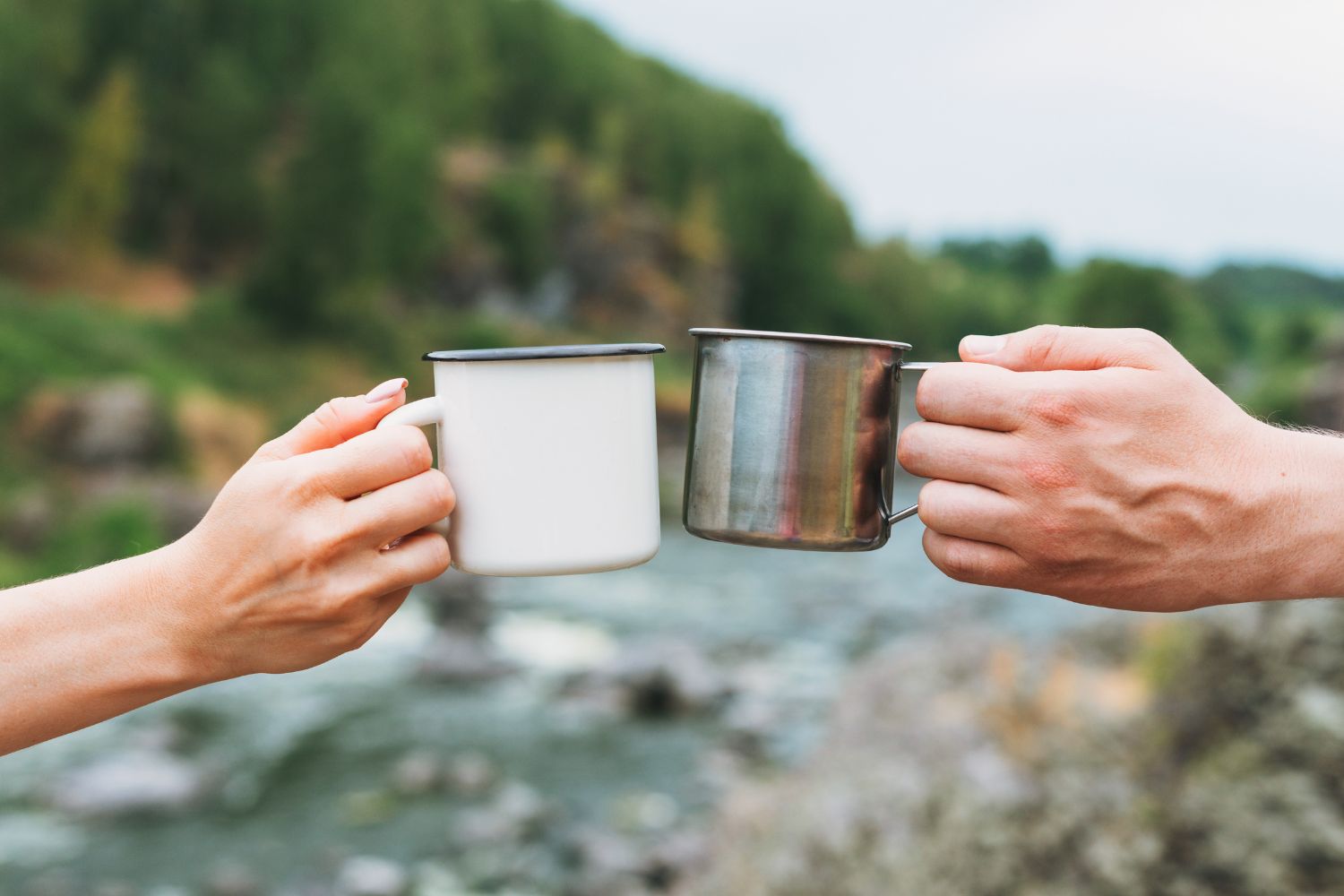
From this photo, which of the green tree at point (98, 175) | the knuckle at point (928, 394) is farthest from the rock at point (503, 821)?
the green tree at point (98, 175)

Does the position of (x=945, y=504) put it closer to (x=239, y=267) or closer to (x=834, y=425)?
(x=834, y=425)

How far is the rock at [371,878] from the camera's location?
689cm

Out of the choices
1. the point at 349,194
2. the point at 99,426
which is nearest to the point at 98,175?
the point at 349,194

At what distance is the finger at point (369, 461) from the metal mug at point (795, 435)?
0.43m

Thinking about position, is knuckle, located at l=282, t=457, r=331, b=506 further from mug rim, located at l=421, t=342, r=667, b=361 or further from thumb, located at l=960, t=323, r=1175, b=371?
thumb, located at l=960, t=323, r=1175, b=371

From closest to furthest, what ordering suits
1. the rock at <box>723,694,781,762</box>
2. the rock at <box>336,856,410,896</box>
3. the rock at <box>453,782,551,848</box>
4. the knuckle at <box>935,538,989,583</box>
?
the knuckle at <box>935,538,989,583</box> → the rock at <box>336,856,410,896</box> → the rock at <box>453,782,551,848</box> → the rock at <box>723,694,781,762</box>

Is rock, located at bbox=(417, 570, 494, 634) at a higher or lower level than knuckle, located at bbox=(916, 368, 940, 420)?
lower

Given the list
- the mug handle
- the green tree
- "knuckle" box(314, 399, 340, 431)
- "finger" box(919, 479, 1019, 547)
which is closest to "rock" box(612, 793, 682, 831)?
the mug handle

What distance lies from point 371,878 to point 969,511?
629 cm

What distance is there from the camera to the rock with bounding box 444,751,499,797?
328 inches

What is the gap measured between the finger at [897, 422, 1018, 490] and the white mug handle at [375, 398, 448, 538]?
665 mm

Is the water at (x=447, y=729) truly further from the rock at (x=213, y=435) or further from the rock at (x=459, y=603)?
the rock at (x=213, y=435)

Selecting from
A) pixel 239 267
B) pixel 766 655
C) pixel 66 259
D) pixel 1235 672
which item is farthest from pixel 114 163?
pixel 1235 672

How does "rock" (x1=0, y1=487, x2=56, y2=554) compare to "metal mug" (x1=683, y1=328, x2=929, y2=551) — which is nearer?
"metal mug" (x1=683, y1=328, x2=929, y2=551)
